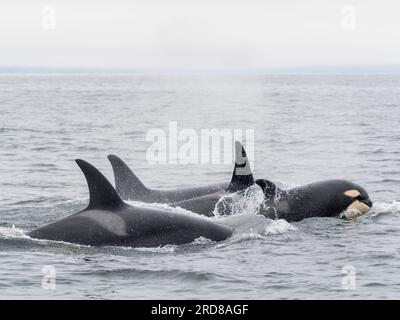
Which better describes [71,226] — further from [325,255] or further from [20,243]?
[325,255]

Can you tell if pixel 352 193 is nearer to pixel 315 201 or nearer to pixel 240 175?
pixel 315 201

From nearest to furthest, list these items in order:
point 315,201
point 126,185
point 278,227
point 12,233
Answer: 1. point 12,233
2. point 278,227
3. point 315,201
4. point 126,185

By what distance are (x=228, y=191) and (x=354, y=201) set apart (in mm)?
3009

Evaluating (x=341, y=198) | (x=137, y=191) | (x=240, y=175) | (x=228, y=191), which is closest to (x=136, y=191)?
(x=137, y=191)

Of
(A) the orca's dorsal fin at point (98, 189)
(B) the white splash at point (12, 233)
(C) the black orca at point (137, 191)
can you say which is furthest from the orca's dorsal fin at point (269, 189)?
(B) the white splash at point (12, 233)

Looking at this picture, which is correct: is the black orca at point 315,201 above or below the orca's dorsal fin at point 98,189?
below

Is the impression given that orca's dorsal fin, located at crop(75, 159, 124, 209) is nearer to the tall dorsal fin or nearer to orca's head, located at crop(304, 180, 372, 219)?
the tall dorsal fin

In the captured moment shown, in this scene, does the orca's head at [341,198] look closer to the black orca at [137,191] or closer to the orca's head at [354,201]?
the orca's head at [354,201]

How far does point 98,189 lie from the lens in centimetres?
1531

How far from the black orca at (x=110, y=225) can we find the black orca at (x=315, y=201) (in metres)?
3.58

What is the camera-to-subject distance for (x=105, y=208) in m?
15.5

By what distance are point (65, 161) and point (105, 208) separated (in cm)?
1911

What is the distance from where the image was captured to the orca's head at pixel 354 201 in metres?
19.6
